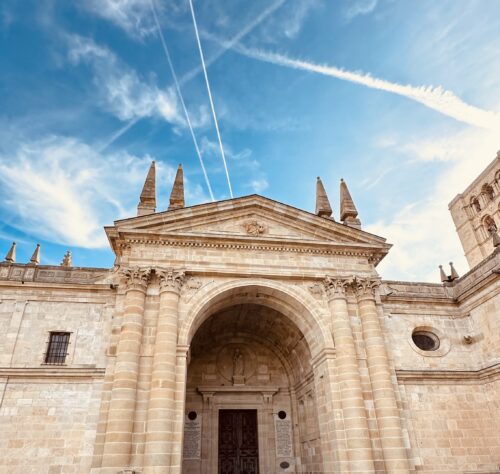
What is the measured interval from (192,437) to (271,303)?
7149mm

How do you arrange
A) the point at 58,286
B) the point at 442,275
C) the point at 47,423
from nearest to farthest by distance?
the point at 47,423
the point at 58,286
the point at 442,275

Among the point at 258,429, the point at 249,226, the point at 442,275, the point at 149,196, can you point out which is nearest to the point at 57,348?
the point at 149,196

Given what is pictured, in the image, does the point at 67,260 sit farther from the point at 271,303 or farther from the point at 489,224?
the point at 489,224

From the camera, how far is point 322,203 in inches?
720

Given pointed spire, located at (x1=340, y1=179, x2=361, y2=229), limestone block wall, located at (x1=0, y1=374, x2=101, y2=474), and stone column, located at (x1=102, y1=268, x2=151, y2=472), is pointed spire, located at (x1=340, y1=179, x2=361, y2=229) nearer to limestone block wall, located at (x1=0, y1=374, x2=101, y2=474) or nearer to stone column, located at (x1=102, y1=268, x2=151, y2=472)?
stone column, located at (x1=102, y1=268, x2=151, y2=472)

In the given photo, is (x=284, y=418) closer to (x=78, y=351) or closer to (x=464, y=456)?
(x=464, y=456)

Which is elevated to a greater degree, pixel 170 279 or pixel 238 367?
pixel 170 279

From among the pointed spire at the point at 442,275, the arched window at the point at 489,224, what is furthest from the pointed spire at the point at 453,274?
the arched window at the point at 489,224

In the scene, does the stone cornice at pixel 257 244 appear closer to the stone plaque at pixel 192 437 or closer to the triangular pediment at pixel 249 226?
the triangular pediment at pixel 249 226

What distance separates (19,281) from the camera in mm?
14008

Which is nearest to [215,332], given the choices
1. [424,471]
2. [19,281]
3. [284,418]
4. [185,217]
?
[284,418]

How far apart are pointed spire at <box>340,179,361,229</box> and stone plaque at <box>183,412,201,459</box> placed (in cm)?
1150

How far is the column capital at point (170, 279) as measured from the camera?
13.9 m

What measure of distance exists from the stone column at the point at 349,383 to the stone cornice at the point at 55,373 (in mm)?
8503
